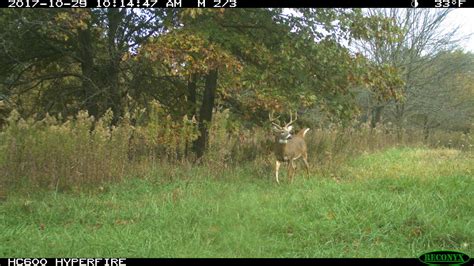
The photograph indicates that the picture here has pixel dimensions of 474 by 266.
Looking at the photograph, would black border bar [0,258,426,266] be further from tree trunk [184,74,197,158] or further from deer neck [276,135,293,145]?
tree trunk [184,74,197,158]

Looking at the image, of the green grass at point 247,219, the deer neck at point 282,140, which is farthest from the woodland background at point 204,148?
the deer neck at point 282,140

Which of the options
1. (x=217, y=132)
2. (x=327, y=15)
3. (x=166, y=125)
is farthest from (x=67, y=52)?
(x=327, y=15)

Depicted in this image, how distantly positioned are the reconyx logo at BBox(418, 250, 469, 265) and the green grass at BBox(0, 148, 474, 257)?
14cm

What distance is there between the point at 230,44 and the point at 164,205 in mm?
4965

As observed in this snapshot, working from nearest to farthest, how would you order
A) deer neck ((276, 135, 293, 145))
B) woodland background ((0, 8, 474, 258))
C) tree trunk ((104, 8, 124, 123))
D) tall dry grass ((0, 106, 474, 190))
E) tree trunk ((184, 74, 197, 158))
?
woodland background ((0, 8, 474, 258)) → tall dry grass ((0, 106, 474, 190)) → deer neck ((276, 135, 293, 145)) → tree trunk ((104, 8, 124, 123)) → tree trunk ((184, 74, 197, 158))

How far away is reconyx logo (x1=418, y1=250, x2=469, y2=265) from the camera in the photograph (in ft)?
15.1

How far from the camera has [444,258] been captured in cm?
471

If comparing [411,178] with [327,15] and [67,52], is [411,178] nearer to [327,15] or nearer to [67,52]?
[327,15]

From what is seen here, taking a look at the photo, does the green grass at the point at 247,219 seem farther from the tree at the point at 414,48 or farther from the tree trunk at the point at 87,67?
the tree at the point at 414,48

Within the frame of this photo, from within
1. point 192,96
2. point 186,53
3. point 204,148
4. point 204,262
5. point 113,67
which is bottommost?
point 204,262

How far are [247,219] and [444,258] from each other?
2276 millimetres

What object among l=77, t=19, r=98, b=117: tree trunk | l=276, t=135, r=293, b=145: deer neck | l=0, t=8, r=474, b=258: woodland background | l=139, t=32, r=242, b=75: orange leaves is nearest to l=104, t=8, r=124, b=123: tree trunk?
l=0, t=8, r=474, b=258: woodland background

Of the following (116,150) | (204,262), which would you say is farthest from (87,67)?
(204,262)

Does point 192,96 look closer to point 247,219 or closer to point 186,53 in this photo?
point 186,53
